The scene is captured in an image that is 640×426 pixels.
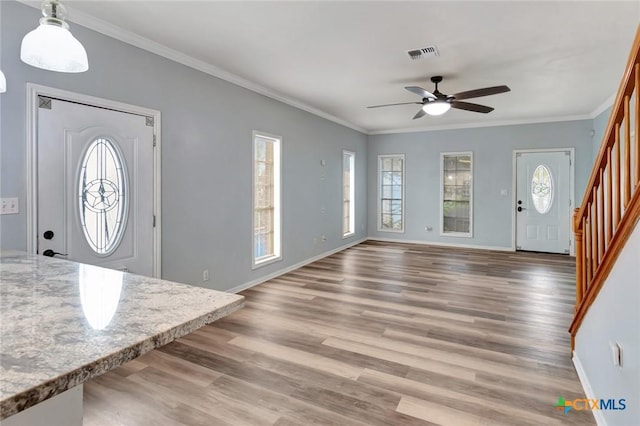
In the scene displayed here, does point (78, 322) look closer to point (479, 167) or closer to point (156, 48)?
point (156, 48)

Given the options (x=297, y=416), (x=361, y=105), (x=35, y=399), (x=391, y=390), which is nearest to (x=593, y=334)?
(x=391, y=390)

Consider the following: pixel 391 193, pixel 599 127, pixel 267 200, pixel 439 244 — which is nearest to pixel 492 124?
pixel 599 127

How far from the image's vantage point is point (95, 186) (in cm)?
292

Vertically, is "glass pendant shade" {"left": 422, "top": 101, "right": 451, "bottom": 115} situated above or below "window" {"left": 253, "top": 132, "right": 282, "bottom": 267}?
above

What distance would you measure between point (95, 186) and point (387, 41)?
2.93m

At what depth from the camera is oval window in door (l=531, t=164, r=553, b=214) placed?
6.94 m

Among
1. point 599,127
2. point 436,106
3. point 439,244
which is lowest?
point 439,244

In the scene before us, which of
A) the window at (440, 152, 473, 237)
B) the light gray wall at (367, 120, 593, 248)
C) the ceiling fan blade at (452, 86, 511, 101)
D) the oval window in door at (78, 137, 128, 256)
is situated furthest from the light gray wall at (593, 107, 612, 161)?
the oval window in door at (78, 137, 128, 256)

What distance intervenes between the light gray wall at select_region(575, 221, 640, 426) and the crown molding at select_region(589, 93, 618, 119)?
463 centimetres

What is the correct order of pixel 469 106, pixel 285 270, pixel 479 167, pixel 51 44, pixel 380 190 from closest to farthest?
pixel 51 44 → pixel 469 106 → pixel 285 270 → pixel 479 167 → pixel 380 190

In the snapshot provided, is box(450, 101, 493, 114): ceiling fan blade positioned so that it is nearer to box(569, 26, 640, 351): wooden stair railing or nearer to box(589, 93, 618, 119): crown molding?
box(569, 26, 640, 351): wooden stair railing

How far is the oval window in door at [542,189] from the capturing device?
6.94m

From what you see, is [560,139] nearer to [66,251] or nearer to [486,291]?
[486,291]

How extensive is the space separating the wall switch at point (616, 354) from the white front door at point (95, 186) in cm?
354
